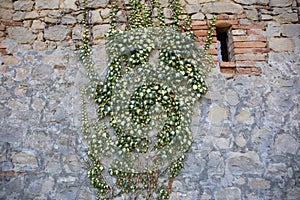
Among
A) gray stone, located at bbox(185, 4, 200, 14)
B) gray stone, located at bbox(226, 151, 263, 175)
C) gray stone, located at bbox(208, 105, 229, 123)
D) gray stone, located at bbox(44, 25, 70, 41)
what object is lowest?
gray stone, located at bbox(226, 151, 263, 175)

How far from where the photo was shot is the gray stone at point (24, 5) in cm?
339

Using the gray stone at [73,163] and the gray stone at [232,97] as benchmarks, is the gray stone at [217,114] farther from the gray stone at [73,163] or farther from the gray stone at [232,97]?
the gray stone at [73,163]

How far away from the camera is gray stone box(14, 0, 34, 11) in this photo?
134 inches

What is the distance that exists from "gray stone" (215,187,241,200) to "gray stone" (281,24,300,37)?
5.60ft

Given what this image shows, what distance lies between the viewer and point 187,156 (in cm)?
299

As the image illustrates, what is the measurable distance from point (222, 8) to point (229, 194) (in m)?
1.91

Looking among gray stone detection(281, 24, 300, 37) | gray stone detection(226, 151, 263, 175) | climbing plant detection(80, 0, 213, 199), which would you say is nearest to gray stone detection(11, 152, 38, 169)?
climbing plant detection(80, 0, 213, 199)

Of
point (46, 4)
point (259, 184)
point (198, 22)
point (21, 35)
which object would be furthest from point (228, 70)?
point (21, 35)

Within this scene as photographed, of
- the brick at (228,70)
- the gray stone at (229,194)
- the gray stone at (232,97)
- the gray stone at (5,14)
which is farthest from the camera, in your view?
the gray stone at (5,14)

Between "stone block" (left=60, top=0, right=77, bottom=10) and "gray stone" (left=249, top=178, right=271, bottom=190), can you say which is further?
"stone block" (left=60, top=0, right=77, bottom=10)

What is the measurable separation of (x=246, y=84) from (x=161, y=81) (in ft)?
2.84

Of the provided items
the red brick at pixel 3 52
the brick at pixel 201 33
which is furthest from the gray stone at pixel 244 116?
the red brick at pixel 3 52

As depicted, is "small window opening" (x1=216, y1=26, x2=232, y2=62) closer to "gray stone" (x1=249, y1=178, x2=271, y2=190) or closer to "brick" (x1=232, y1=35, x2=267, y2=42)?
"brick" (x1=232, y1=35, x2=267, y2=42)

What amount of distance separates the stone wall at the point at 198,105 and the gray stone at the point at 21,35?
10 mm
